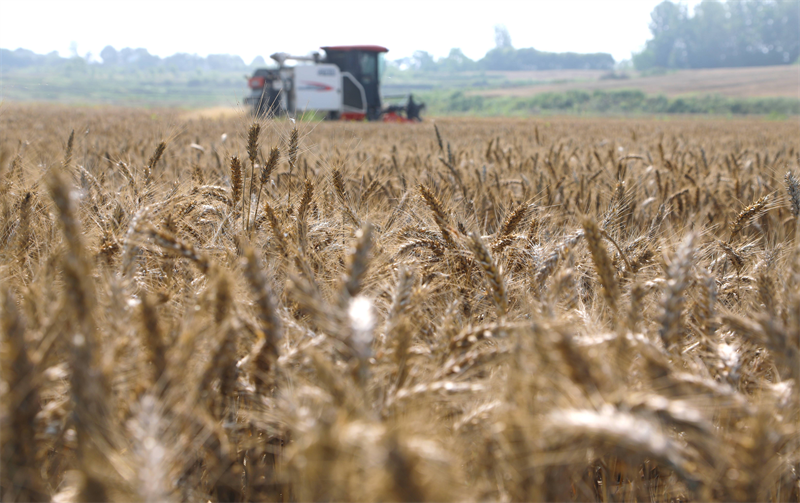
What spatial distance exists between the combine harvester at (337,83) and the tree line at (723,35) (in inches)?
4070

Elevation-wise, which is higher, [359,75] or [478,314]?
[359,75]

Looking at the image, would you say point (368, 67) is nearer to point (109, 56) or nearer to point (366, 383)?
point (366, 383)

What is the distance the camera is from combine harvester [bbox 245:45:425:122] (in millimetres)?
16859

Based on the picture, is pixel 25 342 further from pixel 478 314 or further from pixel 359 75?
pixel 359 75

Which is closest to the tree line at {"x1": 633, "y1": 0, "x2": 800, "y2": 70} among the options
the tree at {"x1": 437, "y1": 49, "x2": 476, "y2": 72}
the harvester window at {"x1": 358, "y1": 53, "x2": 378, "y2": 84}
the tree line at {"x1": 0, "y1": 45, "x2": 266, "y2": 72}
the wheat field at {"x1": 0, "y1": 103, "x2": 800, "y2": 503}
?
the tree at {"x1": 437, "y1": 49, "x2": 476, "y2": 72}

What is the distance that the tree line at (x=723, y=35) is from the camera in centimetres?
9350

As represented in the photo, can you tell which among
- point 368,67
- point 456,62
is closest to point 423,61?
point 456,62

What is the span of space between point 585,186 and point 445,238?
144 cm

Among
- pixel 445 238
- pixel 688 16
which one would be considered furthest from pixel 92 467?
pixel 688 16

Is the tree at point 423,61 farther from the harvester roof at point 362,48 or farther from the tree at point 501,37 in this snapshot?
the harvester roof at point 362,48

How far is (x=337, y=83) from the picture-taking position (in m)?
17.0

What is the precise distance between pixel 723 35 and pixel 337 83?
11567 centimetres

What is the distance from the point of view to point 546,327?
717mm

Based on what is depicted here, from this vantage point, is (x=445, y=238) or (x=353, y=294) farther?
(x=445, y=238)
